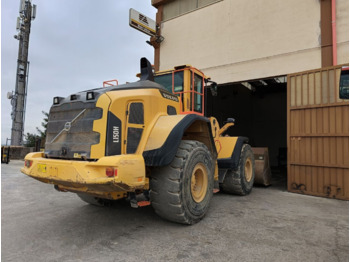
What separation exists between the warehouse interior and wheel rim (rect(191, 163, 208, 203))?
12.7 meters

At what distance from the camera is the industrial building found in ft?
20.3

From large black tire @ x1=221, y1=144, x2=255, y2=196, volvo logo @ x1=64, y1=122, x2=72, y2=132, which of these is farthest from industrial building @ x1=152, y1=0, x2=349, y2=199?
volvo logo @ x1=64, y1=122, x2=72, y2=132

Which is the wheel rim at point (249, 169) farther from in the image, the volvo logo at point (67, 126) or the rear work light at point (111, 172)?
the volvo logo at point (67, 126)

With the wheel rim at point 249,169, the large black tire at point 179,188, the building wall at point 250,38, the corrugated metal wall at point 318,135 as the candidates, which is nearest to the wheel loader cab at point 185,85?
the large black tire at point 179,188

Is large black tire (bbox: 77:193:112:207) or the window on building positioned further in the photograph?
the window on building

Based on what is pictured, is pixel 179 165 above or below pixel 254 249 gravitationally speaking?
above

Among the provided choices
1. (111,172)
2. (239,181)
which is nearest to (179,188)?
(111,172)

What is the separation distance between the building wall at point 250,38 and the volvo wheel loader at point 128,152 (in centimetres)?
545

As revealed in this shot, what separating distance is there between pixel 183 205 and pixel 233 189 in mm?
2820

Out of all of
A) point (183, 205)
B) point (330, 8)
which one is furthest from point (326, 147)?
point (183, 205)

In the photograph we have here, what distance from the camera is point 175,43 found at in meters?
10.8

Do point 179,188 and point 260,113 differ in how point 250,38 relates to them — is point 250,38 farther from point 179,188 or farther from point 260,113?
point 260,113

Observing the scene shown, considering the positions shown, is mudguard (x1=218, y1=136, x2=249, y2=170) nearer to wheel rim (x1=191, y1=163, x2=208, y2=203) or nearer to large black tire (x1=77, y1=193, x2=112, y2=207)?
wheel rim (x1=191, y1=163, x2=208, y2=203)

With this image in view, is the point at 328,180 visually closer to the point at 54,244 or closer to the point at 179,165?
the point at 179,165
